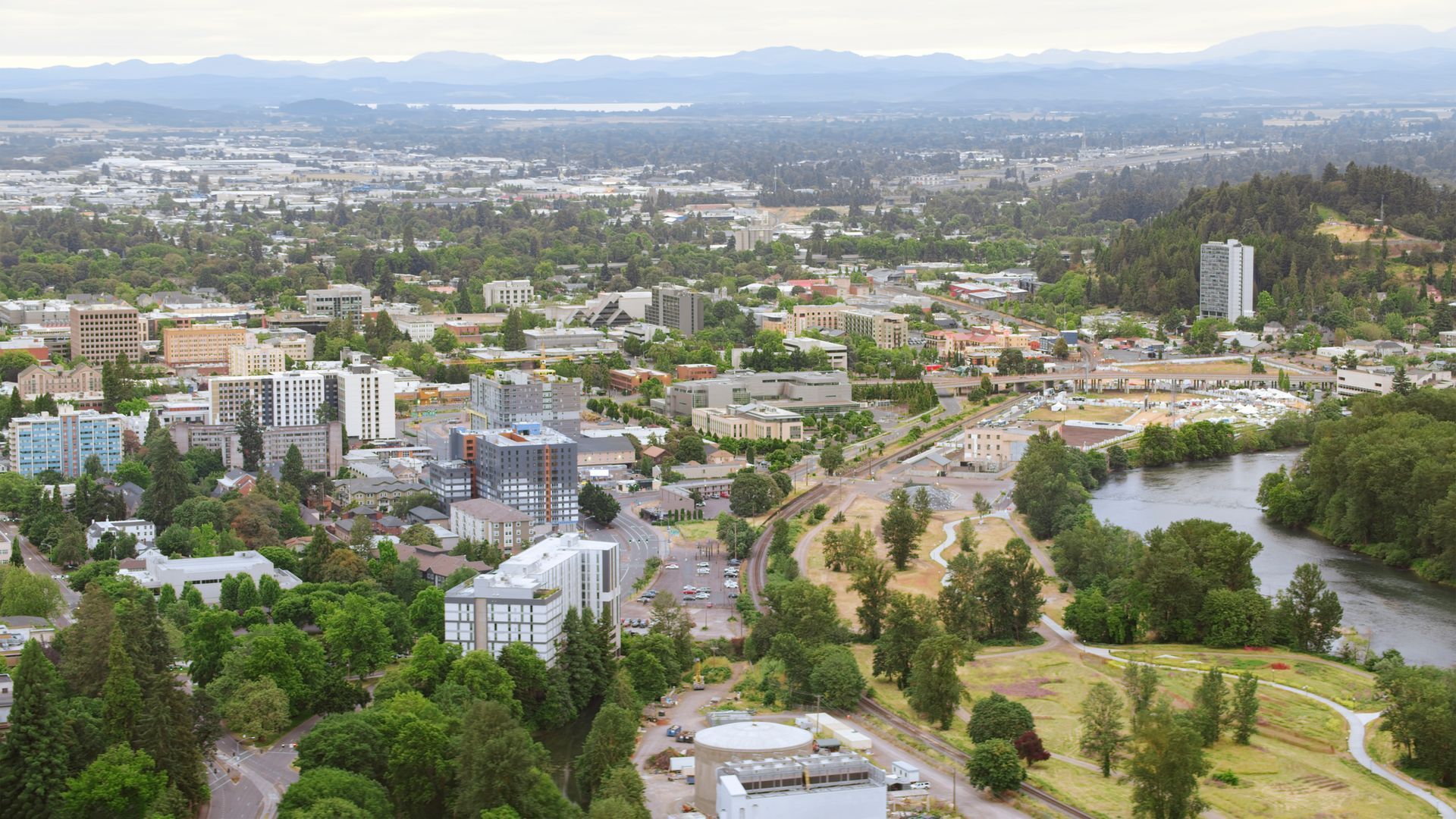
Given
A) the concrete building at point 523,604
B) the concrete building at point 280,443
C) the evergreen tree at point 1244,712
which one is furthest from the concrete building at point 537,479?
the evergreen tree at point 1244,712

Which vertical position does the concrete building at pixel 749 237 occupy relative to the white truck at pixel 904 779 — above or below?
above

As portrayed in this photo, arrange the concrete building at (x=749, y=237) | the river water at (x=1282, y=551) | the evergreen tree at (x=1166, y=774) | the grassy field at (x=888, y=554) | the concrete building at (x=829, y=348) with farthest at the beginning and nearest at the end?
the concrete building at (x=749, y=237), the concrete building at (x=829, y=348), the grassy field at (x=888, y=554), the river water at (x=1282, y=551), the evergreen tree at (x=1166, y=774)

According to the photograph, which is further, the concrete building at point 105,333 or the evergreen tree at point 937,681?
the concrete building at point 105,333

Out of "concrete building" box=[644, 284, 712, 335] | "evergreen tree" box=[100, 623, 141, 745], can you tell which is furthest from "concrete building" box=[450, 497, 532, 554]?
"concrete building" box=[644, 284, 712, 335]

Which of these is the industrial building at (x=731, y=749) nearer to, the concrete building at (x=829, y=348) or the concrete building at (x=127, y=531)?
the concrete building at (x=127, y=531)

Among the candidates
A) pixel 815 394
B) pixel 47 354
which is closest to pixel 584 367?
pixel 815 394

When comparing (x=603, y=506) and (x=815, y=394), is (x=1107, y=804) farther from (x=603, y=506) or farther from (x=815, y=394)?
(x=815, y=394)

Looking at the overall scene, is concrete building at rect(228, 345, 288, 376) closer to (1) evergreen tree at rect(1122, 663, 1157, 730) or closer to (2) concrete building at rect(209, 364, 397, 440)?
(2) concrete building at rect(209, 364, 397, 440)

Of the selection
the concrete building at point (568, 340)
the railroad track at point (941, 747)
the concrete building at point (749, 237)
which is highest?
the concrete building at point (749, 237)
